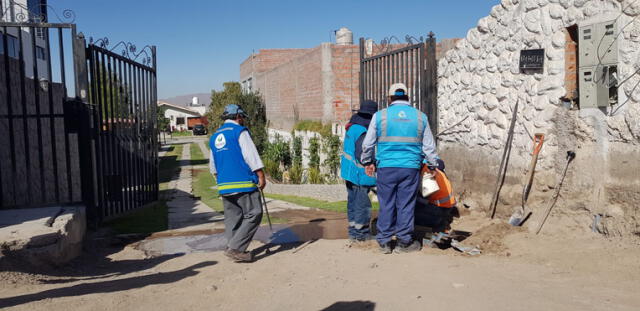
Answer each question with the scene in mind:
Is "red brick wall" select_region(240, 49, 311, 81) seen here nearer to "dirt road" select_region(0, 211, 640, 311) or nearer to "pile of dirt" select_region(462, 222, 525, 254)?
"pile of dirt" select_region(462, 222, 525, 254)

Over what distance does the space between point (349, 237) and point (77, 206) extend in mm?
3358

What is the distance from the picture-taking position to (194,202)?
11.3 meters

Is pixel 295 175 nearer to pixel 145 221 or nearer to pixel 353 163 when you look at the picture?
pixel 145 221

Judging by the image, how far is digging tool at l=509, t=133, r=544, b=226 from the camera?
19.8 feet

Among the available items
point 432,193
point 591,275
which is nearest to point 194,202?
point 432,193

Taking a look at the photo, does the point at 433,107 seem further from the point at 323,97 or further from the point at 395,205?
the point at 323,97

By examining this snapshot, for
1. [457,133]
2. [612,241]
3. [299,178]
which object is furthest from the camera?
[299,178]

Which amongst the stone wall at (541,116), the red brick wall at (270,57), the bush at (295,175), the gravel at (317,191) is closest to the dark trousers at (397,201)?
the stone wall at (541,116)

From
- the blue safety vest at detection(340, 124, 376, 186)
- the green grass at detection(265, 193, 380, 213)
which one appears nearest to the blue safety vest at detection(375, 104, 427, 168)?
the blue safety vest at detection(340, 124, 376, 186)

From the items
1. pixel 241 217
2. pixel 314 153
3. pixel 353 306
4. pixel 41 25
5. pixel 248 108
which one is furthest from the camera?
pixel 248 108

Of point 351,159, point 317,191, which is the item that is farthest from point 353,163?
point 317,191

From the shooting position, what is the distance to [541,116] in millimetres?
6105

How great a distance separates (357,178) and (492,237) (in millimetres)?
1586

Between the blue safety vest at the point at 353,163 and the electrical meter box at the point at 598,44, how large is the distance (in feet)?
7.79
